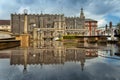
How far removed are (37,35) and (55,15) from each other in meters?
25.5

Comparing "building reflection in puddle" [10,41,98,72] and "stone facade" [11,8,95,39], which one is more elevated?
"stone facade" [11,8,95,39]

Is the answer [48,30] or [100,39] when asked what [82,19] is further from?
[100,39]

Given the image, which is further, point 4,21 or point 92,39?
point 4,21

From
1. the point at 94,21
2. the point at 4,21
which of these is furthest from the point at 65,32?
the point at 4,21

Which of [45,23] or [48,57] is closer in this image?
[48,57]

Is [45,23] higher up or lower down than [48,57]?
higher up

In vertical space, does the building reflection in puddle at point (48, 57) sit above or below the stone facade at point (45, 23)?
below

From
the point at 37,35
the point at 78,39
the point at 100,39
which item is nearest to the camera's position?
the point at 100,39

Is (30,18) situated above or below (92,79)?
above

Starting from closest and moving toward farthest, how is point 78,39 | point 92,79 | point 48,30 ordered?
1. point 92,79
2. point 78,39
3. point 48,30

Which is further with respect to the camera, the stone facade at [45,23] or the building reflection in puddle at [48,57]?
the stone facade at [45,23]

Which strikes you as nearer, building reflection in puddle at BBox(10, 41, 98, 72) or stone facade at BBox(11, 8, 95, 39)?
building reflection in puddle at BBox(10, 41, 98, 72)

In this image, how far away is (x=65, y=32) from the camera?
11081 cm

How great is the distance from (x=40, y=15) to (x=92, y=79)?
111488mm
